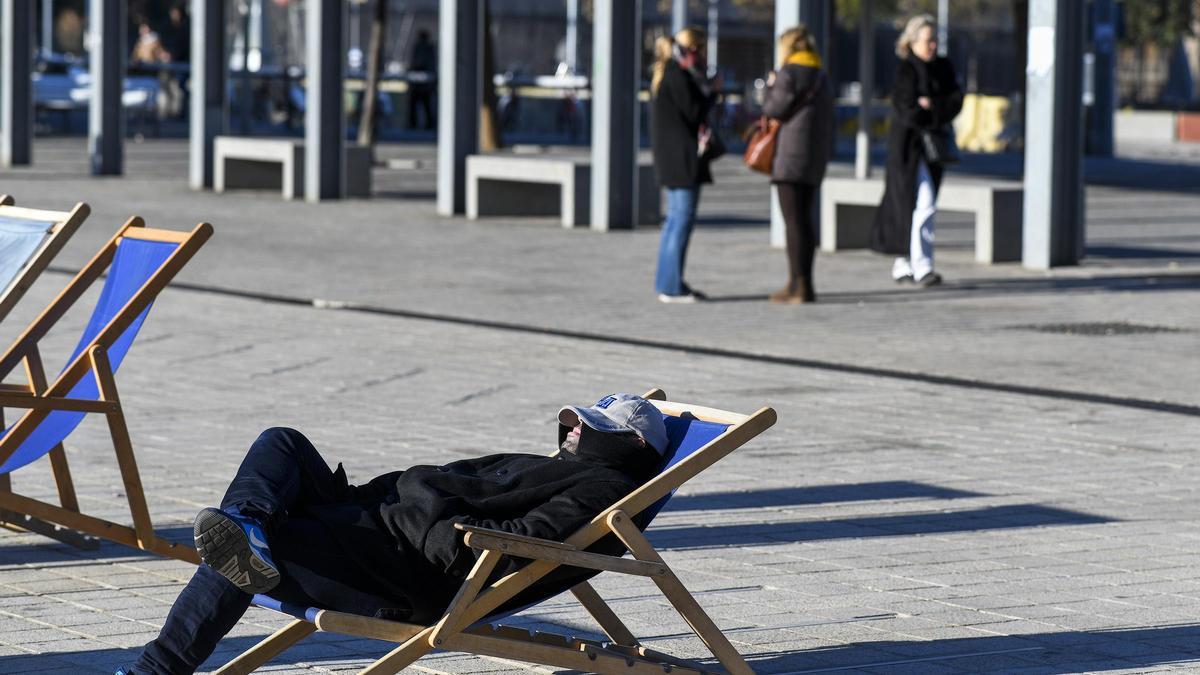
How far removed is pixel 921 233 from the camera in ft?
47.6

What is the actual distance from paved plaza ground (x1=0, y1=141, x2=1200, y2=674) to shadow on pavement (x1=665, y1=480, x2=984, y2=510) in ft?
0.06

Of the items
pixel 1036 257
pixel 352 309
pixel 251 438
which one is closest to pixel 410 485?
pixel 251 438

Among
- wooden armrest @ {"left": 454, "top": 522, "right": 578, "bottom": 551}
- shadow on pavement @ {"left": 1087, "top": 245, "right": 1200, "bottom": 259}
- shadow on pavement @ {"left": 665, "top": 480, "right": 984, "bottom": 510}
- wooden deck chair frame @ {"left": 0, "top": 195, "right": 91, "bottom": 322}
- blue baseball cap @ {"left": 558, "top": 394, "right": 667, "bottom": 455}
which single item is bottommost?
shadow on pavement @ {"left": 665, "top": 480, "right": 984, "bottom": 510}

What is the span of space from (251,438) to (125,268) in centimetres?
214

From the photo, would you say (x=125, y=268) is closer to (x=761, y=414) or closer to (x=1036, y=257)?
(x=761, y=414)

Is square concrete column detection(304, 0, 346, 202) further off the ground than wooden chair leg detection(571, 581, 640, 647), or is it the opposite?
square concrete column detection(304, 0, 346, 202)

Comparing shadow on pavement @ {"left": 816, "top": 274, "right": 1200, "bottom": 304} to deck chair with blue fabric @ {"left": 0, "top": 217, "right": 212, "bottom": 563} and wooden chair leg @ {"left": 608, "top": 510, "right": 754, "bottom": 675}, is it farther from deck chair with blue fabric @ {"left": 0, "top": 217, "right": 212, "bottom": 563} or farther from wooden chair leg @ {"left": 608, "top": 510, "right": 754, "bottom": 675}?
wooden chair leg @ {"left": 608, "top": 510, "right": 754, "bottom": 675}

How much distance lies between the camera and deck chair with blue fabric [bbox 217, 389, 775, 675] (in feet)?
14.4

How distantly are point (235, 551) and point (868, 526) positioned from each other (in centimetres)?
306

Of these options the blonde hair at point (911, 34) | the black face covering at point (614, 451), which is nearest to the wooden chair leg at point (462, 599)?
the black face covering at point (614, 451)

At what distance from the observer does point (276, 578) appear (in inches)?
170

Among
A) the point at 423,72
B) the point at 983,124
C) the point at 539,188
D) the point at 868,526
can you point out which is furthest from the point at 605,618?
the point at 423,72

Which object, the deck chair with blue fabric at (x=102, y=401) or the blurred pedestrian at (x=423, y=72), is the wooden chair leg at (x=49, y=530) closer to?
the deck chair with blue fabric at (x=102, y=401)

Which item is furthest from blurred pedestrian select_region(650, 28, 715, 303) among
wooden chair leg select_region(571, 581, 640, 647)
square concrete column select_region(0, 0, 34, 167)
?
square concrete column select_region(0, 0, 34, 167)
